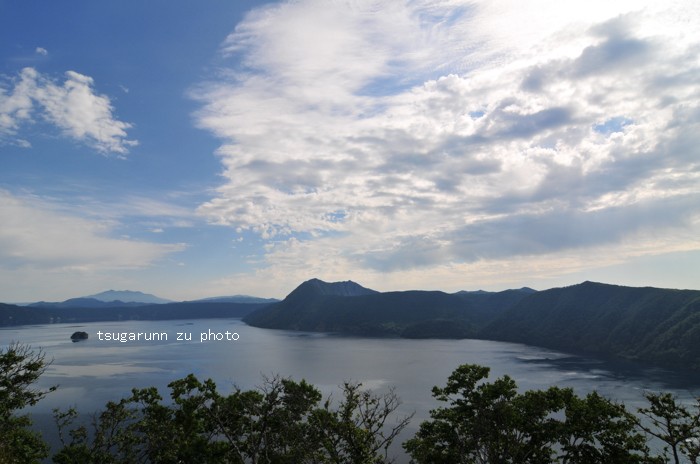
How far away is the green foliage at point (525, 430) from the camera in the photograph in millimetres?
28672

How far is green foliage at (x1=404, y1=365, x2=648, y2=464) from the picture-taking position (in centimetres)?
2867

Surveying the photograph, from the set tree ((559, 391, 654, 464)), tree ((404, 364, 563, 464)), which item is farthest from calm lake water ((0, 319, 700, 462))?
tree ((559, 391, 654, 464))

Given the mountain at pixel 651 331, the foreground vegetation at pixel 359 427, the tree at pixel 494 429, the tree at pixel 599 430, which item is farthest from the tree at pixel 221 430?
the mountain at pixel 651 331

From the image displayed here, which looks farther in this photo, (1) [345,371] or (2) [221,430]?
(1) [345,371]

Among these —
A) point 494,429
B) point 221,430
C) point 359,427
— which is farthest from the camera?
point 494,429

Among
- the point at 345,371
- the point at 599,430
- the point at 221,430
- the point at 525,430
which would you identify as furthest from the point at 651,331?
the point at 221,430

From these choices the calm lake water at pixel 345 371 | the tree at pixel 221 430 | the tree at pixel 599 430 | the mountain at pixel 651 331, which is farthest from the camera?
the mountain at pixel 651 331

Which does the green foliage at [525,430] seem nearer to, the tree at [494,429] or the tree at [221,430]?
the tree at [494,429]

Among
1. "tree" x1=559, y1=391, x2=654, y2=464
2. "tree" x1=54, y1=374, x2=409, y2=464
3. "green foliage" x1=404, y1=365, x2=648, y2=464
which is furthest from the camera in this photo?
"tree" x1=54, y1=374, x2=409, y2=464

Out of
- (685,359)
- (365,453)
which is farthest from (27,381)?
(685,359)

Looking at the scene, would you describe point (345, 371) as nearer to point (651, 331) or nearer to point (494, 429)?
point (494, 429)

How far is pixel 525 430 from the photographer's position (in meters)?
30.7

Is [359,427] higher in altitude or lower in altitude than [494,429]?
higher

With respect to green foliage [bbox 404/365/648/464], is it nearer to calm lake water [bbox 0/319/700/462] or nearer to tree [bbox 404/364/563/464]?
tree [bbox 404/364/563/464]
